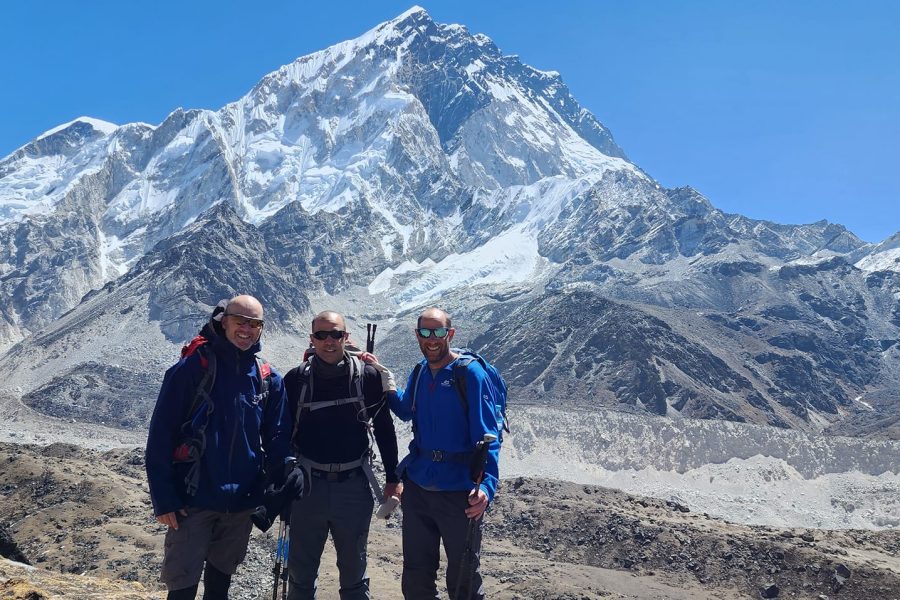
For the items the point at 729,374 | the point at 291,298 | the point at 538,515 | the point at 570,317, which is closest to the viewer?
the point at 538,515

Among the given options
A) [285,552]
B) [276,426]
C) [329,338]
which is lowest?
[285,552]

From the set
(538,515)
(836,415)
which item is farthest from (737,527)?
(836,415)

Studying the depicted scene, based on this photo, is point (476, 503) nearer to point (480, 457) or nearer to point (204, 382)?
point (480, 457)

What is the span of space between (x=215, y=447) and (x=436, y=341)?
192 centimetres

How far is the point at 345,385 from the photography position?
7004 mm

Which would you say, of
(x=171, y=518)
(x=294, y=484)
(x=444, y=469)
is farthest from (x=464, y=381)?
(x=171, y=518)

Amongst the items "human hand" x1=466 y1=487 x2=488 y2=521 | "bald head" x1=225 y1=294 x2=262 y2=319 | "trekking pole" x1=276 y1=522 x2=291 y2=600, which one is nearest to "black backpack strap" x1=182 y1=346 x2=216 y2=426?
"bald head" x1=225 y1=294 x2=262 y2=319

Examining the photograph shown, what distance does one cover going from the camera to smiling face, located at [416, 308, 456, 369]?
685 cm

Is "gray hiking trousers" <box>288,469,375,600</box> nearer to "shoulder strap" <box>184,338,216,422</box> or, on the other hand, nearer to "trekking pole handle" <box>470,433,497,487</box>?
"trekking pole handle" <box>470,433,497,487</box>

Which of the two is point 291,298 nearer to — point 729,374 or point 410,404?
point 729,374

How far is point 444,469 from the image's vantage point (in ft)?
22.3

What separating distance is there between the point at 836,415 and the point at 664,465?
5106 centimetres

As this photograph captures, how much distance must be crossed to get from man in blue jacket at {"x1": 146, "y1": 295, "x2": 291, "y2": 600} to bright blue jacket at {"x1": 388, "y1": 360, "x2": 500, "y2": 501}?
113 centimetres

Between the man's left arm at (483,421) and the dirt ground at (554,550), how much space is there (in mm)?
13960
